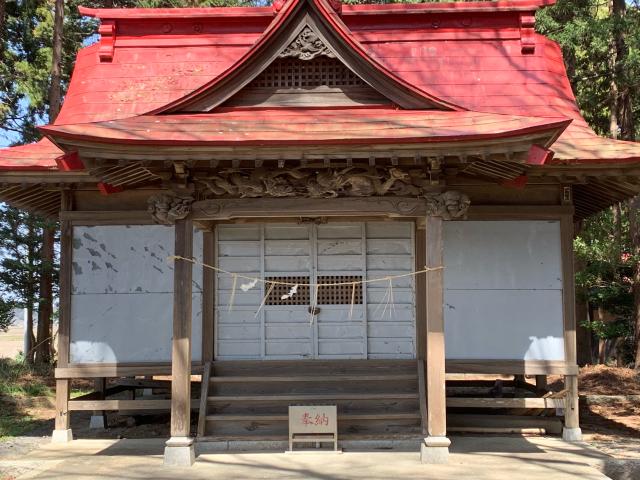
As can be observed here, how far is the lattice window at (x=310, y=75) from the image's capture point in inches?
357

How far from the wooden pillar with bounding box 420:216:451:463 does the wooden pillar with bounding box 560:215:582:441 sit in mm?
2404

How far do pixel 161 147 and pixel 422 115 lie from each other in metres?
3.29

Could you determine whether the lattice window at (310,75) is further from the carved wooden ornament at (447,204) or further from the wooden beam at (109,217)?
the wooden beam at (109,217)

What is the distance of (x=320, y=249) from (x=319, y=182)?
2.04 metres

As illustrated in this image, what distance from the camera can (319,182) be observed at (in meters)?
8.05

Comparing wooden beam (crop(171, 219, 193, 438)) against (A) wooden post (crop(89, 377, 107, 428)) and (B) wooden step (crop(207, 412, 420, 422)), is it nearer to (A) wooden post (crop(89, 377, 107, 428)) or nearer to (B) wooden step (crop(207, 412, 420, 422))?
(B) wooden step (crop(207, 412, 420, 422))

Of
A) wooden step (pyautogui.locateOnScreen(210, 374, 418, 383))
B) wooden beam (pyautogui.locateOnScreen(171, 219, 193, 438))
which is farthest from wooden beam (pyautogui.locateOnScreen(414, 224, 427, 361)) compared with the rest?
wooden beam (pyautogui.locateOnScreen(171, 219, 193, 438))

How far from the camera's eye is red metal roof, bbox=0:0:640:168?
35.4 ft

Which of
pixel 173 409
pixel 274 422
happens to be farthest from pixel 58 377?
pixel 274 422

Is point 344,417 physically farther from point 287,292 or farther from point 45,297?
point 45,297

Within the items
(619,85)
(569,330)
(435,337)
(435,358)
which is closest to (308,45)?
(435,337)

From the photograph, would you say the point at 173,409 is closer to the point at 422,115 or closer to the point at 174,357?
the point at 174,357

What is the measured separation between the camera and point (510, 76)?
35.9 ft

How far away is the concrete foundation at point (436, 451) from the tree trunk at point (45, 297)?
12.9 m
